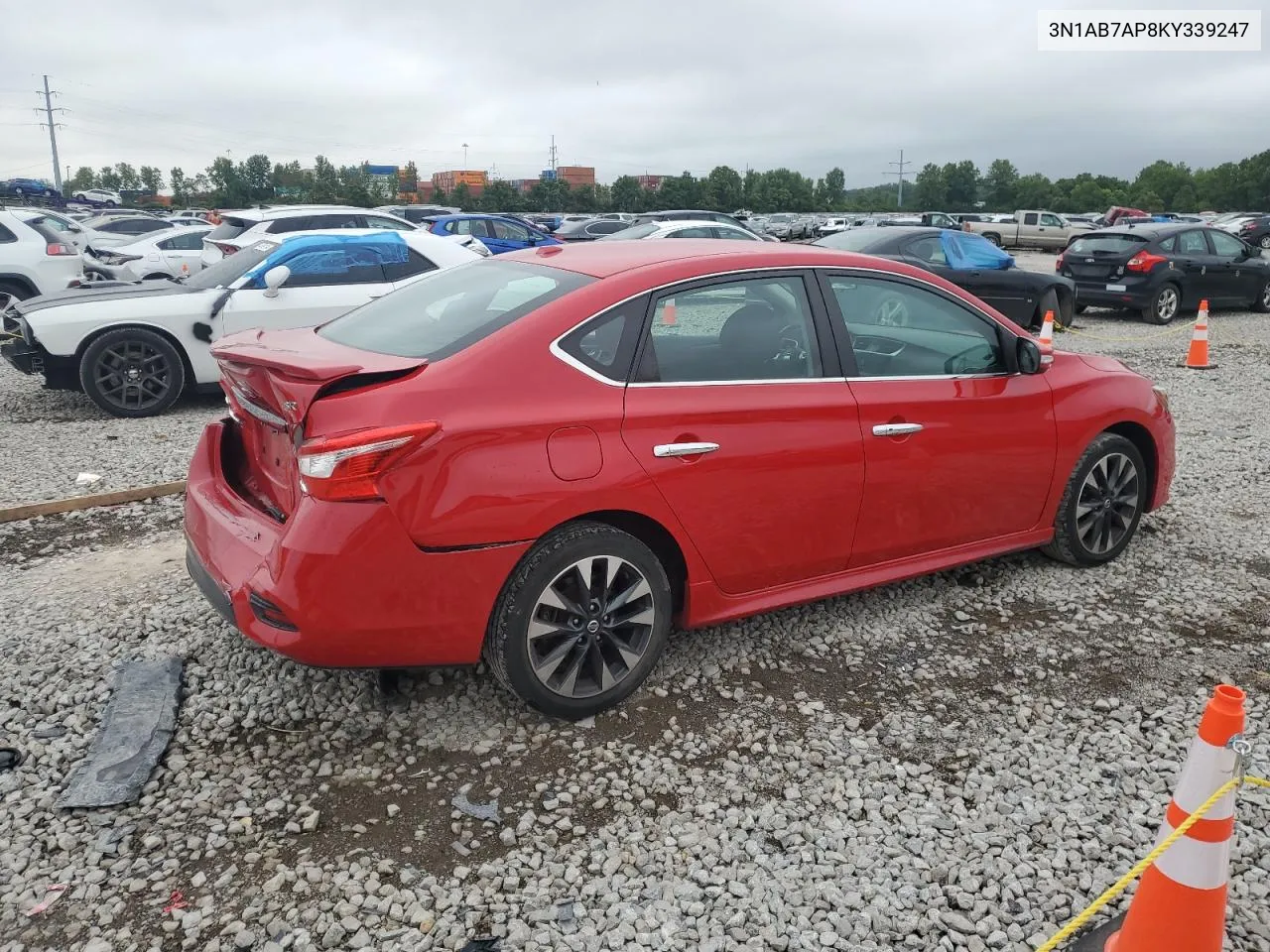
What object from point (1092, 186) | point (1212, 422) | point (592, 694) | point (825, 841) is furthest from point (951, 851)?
point (1092, 186)

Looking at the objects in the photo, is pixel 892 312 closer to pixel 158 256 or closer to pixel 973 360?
pixel 973 360

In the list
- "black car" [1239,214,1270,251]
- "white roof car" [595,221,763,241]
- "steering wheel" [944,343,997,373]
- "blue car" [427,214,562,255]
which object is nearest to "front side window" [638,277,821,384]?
"steering wheel" [944,343,997,373]

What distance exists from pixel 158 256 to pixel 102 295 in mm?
9711

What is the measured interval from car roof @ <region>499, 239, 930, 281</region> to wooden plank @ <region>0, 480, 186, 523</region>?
3.16m

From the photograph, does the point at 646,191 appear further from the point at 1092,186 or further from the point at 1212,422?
the point at 1212,422

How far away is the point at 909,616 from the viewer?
14.4 feet

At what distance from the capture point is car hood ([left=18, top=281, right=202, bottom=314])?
27.1 feet

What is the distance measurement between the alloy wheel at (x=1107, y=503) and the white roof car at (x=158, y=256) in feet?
44.0

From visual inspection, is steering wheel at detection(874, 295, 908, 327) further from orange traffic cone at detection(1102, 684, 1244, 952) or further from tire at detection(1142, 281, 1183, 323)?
tire at detection(1142, 281, 1183, 323)

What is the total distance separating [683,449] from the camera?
133 inches

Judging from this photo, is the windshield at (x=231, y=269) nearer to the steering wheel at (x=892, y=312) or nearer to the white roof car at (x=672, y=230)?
the white roof car at (x=672, y=230)

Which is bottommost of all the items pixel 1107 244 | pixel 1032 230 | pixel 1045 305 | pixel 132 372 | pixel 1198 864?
pixel 1198 864

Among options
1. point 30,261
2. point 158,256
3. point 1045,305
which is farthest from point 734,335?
point 158,256

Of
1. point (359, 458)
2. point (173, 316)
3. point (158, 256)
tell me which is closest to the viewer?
point (359, 458)
